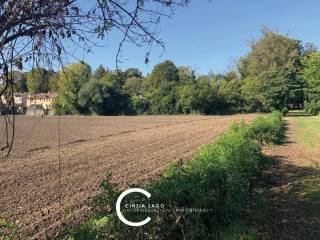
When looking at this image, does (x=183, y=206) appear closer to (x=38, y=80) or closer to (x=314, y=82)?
(x=38, y=80)

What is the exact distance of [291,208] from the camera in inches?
329

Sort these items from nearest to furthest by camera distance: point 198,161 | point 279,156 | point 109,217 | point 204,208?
point 109,217 < point 204,208 < point 198,161 < point 279,156

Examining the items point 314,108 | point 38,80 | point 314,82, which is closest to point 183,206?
point 38,80

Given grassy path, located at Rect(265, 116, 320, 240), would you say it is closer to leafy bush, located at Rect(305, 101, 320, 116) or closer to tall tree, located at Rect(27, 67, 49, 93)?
tall tree, located at Rect(27, 67, 49, 93)

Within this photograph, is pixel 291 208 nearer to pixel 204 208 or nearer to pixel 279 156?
pixel 204 208

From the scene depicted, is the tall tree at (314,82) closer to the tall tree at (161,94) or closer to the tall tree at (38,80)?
the tall tree at (161,94)

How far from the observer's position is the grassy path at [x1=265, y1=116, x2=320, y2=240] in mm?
6949

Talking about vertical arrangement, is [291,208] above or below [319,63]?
below

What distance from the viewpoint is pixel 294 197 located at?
30.5ft

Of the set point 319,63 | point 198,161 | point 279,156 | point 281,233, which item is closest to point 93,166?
point 279,156

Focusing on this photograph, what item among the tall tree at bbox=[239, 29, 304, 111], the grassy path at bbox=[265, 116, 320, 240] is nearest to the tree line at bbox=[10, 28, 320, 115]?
the tall tree at bbox=[239, 29, 304, 111]

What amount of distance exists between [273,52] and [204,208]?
86945mm

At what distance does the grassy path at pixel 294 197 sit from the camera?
695 centimetres

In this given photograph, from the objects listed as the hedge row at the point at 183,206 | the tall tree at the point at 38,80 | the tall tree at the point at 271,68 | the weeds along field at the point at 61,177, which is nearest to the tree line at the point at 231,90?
the tall tree at the point at 271,68
